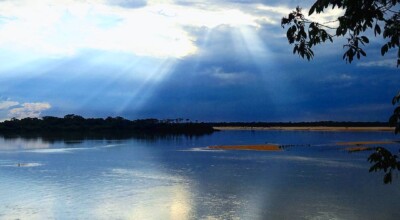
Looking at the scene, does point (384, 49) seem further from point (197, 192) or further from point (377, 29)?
point (197, 192)

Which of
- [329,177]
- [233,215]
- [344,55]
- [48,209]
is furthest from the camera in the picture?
[329,177]

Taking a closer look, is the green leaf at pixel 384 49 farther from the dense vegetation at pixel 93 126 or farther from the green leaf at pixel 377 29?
the dense vegetation at pixel 93 126

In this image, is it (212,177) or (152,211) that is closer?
(152,211)

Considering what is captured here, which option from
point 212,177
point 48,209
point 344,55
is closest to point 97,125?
point 212,177

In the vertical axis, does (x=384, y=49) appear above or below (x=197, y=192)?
above

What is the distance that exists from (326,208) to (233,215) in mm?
4708

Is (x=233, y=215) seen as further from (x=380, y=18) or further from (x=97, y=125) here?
(x=97, y=125)

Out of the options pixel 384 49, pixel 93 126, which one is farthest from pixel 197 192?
pixel 93 126

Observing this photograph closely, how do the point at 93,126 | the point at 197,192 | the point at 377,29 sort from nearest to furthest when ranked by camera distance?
the point at 377,29
the point at 197,192
the point at 93,126

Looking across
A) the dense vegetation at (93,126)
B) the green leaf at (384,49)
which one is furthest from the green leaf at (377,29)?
the dense vegetation at (93,126)

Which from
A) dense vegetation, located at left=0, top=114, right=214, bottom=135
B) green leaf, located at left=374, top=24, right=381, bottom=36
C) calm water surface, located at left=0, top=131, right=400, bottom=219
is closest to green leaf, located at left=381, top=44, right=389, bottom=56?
green leaf, located at left=374, top=24, right=381, bottom=36

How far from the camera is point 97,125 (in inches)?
5901

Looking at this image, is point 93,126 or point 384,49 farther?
point 93,126

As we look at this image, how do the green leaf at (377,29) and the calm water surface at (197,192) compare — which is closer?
the green leaf at (377,29)
